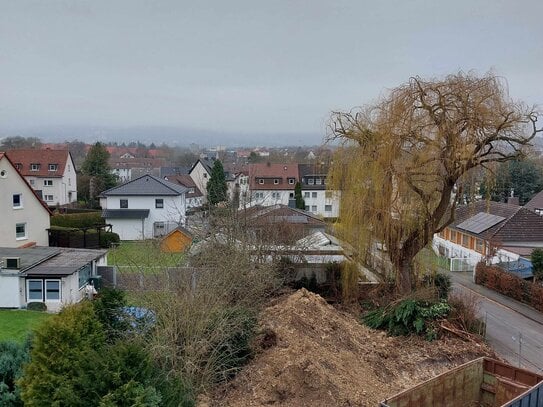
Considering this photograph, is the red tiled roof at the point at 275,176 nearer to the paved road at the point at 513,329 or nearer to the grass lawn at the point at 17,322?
the paved road at the point at 513,329

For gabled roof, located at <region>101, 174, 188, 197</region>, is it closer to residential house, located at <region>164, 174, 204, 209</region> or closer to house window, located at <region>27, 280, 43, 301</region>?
residential house, located at <region>164, 174, 204, 209</region>

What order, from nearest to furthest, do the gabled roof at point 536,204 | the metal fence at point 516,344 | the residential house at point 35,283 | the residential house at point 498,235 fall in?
the metal fence at point 516,344 < the residential house at point 35,283 < the residential house at point 498,235 < the gabled roof at point 536,204

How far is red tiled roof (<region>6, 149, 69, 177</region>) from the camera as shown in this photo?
53.2 metres

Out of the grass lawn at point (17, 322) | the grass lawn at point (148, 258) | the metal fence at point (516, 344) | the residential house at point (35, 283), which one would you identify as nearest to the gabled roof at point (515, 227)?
the metal fence at point (516, 344)

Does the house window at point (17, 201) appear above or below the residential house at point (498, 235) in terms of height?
above

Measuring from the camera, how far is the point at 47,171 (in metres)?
53.3

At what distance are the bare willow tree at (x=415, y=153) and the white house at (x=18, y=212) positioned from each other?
2043cm

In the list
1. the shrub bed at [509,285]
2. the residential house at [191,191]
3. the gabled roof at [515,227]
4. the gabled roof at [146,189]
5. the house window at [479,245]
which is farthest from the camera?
the residential house at [191,191]

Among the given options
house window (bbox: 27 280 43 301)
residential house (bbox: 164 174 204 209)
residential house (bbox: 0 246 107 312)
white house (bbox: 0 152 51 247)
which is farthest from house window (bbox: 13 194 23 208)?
residential house (bbox: 164 174 204 209)

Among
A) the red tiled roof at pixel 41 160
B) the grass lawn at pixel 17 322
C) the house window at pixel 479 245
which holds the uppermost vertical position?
the red tiled roof at pixel 41 160

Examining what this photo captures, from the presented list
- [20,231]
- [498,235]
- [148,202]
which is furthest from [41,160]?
[498,235]

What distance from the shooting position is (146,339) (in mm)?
12062

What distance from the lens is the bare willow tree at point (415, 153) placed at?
17688mm

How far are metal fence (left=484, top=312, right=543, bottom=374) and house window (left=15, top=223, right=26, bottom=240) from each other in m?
26.7
